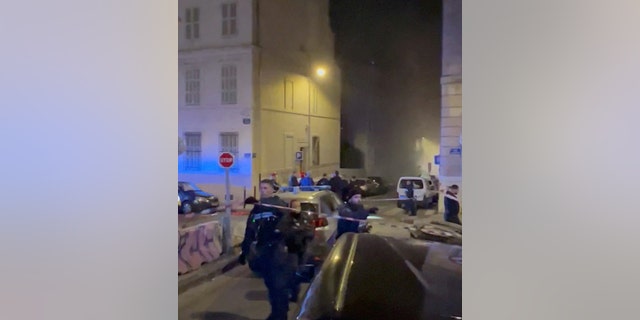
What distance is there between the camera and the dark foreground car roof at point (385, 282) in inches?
57.4

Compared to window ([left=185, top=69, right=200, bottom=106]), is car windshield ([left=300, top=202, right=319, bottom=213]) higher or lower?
lower

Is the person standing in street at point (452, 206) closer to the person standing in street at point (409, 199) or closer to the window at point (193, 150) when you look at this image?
the person standing in street at point (409, 199)

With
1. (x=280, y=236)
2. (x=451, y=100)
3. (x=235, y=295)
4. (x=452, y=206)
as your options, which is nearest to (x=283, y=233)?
(x=280, y=236)

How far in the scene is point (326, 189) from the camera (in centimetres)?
151

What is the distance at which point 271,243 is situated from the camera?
153cm

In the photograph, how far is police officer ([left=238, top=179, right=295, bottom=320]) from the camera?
150cm

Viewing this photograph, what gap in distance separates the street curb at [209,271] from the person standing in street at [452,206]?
1.92ft

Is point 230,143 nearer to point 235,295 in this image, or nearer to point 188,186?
point 188,186

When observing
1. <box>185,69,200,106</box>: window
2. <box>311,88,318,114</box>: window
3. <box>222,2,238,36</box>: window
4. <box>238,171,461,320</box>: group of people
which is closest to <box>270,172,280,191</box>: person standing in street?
<box>238,171,461,320</box>: group of people

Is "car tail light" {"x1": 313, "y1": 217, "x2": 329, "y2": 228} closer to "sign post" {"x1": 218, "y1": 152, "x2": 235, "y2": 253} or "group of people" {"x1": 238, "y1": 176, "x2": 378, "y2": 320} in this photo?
"group of people" {"x1": 238, "y1": 176, "x2": 378, "y2": 320}

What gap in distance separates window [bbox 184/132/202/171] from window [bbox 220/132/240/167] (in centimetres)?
7

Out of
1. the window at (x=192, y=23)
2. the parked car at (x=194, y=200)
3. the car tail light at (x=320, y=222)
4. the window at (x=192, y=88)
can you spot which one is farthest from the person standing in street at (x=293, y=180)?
the window at (x=192, y=23)
